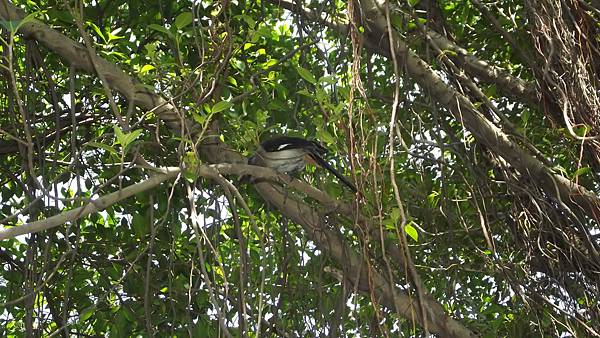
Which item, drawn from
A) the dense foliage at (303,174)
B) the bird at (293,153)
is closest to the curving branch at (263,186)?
the dense foliage at (303,174)

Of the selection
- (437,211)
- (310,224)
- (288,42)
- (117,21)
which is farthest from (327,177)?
(117,21)

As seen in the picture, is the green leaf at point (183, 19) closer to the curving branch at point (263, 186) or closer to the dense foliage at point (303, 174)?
the dense foliage at point (303, 174)

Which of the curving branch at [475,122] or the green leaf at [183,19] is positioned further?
the curving branch at [475,122]

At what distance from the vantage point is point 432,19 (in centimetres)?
361

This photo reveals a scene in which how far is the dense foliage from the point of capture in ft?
9.13

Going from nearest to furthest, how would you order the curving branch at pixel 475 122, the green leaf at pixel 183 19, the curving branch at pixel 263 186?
the green leaf at pixel 183 19, the curving branch at pixel 263 186, the curving branch at pixel 475 122

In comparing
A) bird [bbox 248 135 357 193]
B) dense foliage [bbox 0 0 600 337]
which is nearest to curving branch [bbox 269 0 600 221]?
dense foliage [bbox 0 0 600 337]

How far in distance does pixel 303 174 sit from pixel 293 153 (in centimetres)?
37

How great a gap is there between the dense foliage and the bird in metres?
0.06

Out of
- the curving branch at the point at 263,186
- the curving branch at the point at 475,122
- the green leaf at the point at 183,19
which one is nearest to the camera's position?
the green leaf at the point at 183,19

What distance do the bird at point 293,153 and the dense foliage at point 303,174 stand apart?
6 cm

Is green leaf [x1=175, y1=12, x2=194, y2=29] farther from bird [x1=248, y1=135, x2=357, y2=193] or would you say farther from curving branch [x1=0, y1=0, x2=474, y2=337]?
bird [x1=248, y1=135, x2=357, y2=193]

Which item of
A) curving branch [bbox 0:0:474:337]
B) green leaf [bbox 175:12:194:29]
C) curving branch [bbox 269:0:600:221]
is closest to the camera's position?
green leaf [bbox 175:12:194:29]

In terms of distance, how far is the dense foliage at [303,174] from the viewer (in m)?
2.78
